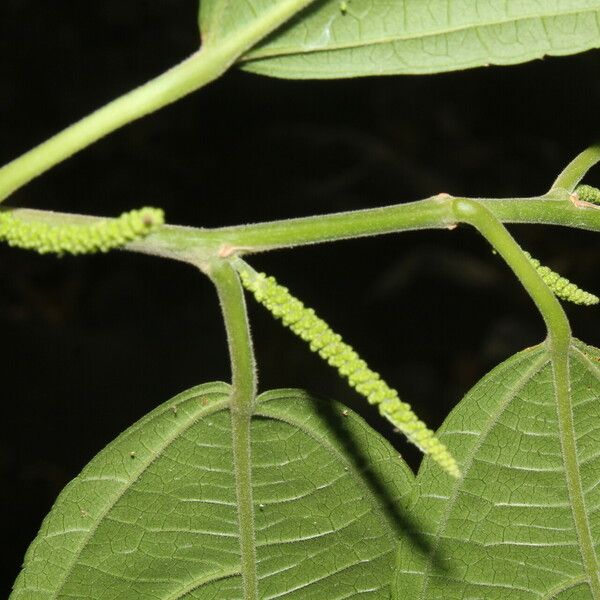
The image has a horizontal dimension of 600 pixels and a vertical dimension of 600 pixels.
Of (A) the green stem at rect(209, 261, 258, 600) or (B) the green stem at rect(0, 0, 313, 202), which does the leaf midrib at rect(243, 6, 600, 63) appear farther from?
(A) the green stem at rect(209, 261, 258, 600)

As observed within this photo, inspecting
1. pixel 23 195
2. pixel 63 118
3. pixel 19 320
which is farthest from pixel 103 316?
pixel 63 118

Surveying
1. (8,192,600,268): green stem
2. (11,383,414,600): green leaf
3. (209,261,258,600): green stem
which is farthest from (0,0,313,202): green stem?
(11,383,414,600): green leaf

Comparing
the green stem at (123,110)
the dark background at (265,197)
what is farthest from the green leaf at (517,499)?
the dark background at (265,197)

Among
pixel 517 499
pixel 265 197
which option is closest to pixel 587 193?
pixel 517 499

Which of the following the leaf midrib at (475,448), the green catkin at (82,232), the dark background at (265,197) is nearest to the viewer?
the green catkin at (82,232)

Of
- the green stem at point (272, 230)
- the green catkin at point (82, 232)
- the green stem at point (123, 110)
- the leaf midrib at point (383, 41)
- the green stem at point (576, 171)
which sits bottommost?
the green catkin at point (82, 232)

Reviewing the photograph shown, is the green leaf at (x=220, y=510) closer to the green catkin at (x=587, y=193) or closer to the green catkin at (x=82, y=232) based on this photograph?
the green catkin at (x=82, y=232)

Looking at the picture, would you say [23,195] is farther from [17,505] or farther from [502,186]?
[502,186]
